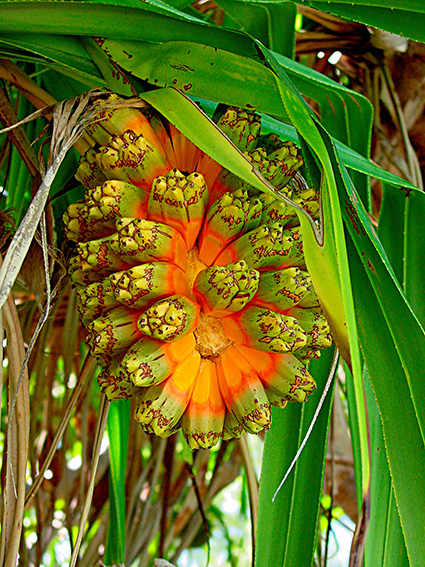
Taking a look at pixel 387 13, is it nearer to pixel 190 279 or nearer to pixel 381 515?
pixel 190 279

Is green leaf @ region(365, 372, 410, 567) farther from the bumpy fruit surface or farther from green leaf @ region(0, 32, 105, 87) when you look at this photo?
green leaf @ region(0, 32, 105, 87)

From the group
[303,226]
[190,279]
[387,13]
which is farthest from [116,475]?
[387,13]

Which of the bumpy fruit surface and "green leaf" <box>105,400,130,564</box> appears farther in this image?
"green leaf" <box>105,400,130,564</box>

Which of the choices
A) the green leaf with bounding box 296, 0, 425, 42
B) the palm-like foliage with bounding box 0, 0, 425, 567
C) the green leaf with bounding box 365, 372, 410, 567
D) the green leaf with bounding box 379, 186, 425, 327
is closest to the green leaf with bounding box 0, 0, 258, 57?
the palm-like foliage with bounding box 0, 0, 425, 567

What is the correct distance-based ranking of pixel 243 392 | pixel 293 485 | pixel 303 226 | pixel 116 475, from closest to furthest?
pixel 303 226
pixel 243 392
pixel 293 485
pixel 116 475

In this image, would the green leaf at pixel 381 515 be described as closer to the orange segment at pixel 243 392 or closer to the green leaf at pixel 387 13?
the orange segment at pixel 243 392
